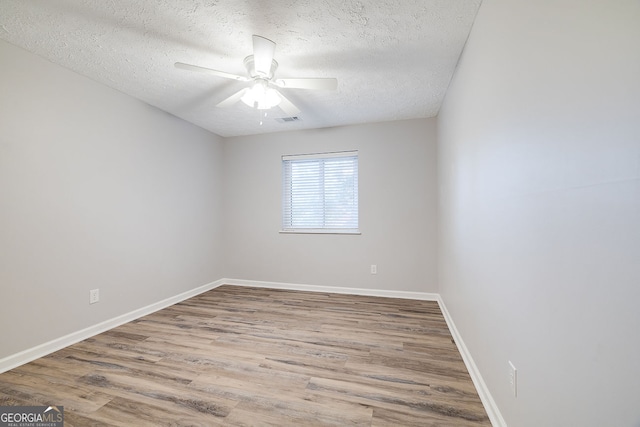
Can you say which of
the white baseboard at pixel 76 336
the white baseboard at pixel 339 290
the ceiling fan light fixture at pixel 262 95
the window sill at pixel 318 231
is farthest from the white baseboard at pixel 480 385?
the white baseboard at pixel 76 336

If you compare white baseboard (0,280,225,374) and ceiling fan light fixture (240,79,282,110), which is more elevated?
ceiling fan light fixture (240,79,282,110)

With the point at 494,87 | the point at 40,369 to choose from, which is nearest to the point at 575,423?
the point at 494,87

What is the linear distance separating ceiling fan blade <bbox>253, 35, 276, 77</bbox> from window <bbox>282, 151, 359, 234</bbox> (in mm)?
2080

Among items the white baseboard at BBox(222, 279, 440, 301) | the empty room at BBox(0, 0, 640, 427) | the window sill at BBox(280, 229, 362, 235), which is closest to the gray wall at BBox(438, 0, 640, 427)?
the empty room at BBox(0, 0, 640, 427)

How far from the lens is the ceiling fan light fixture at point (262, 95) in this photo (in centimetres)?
214

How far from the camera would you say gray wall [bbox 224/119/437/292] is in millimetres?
3615

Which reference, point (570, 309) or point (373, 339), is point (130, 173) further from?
point (570, 309)

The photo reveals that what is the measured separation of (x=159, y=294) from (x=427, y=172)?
3.80 metres

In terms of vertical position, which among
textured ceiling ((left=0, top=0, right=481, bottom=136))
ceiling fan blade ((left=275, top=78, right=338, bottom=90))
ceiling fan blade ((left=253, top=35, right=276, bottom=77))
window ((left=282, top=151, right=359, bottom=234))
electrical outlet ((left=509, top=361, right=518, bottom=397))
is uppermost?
textured ceiling ((left=0, top=0, right=481, bottom=136))

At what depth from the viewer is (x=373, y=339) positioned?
8.02 ft

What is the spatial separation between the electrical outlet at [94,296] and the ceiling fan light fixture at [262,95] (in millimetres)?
2336

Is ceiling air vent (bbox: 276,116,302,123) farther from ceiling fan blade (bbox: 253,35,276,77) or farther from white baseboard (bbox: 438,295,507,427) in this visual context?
white baseboard (bbox: 438,295,507,427)

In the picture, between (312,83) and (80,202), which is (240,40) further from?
(80,202)

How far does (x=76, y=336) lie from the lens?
94.0 inches
